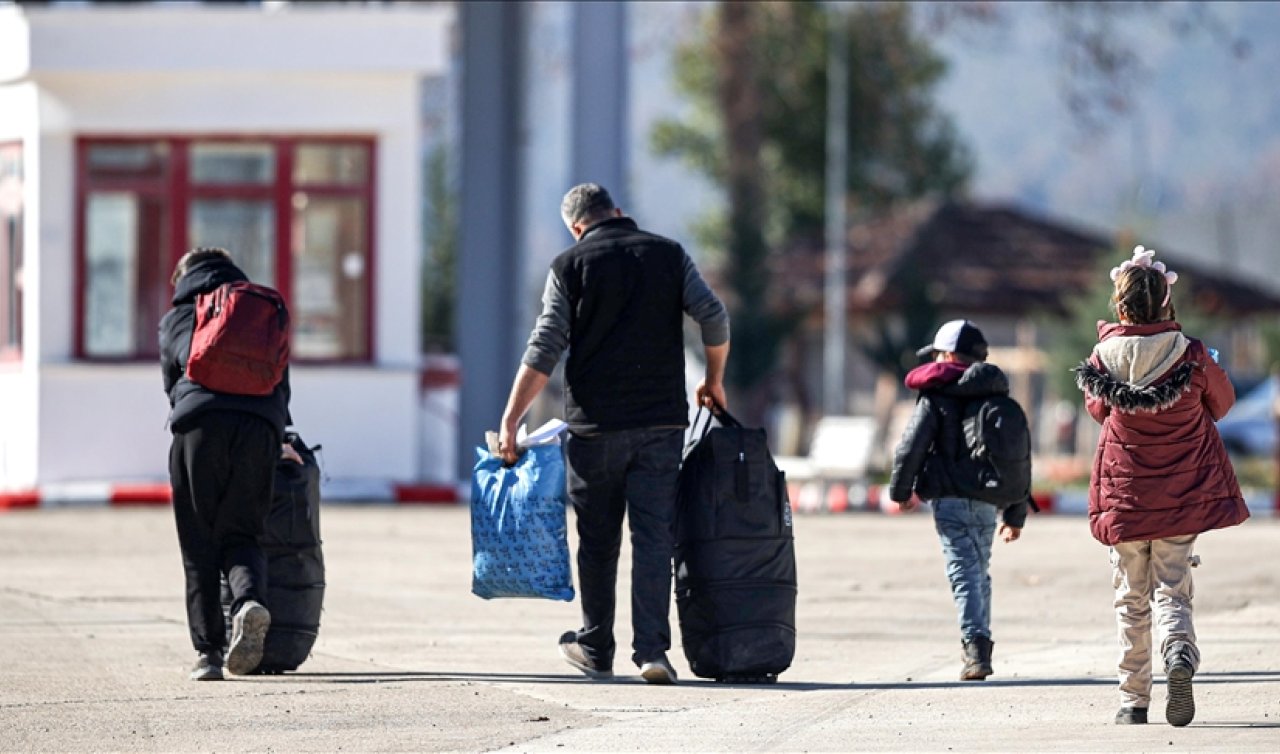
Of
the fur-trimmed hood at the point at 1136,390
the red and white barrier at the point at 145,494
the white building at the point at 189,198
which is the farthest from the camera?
the white building at the point at 189,198

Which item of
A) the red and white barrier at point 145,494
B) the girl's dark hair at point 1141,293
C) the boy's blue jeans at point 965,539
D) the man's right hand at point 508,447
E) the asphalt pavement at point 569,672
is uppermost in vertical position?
the girl's dark hair at point 1141,293

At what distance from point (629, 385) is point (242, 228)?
11.8 metres

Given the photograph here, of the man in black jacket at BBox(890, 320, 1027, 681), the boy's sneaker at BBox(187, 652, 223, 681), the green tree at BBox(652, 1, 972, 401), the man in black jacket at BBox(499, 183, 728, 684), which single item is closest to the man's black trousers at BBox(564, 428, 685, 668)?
the man in black jacket at BBox(499, 183, 728, 684)

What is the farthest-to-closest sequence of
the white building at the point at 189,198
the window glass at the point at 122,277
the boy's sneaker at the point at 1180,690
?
1. the window glass at the point at 122,277
2. the white building at the point at 189,198
3. the boy's sneaker at the point at 1180,690

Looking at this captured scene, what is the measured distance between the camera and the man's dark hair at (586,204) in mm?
9664

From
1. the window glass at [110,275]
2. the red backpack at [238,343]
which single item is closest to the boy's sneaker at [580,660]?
the red backpack at [238,343]

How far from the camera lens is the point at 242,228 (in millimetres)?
20688

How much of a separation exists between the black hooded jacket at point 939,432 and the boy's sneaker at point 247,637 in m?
2.57

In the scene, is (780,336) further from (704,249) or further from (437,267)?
(704,249)

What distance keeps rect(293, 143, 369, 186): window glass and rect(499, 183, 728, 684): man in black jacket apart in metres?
11.5

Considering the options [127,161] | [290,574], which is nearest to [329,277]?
[127,161]

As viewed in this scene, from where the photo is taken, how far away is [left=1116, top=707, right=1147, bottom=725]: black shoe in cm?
818

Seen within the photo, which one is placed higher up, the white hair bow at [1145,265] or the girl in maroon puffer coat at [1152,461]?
the white hair bow at [1145,265]

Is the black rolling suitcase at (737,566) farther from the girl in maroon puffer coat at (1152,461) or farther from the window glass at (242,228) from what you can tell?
the window glass at (242,228)
